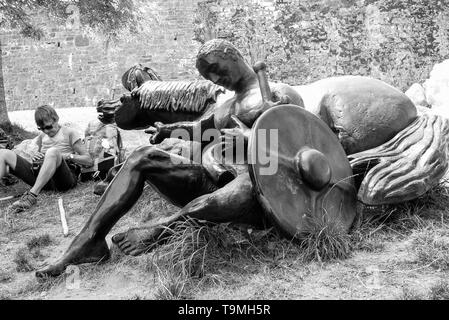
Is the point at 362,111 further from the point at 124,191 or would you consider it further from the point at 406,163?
the point at 124,191

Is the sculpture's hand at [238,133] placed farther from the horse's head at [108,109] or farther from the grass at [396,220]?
the horse's head at [108,109]

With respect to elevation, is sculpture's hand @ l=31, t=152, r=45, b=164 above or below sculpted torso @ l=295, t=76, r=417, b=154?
below

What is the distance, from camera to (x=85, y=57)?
16.7 meters

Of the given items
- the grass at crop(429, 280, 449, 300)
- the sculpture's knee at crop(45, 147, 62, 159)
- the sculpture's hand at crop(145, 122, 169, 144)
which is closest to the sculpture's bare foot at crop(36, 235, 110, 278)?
the sculpture's hand at crop(145, 122, 169, 144)

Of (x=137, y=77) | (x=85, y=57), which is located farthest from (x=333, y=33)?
(x=137, y=77)

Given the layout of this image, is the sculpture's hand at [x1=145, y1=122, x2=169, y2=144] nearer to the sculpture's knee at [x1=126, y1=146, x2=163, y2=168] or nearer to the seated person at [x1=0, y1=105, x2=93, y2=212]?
the sculpture's knee at [x1=126, y1=146, x2=163, y2=168]

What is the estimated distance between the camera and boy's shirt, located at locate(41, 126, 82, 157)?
6.77 metres

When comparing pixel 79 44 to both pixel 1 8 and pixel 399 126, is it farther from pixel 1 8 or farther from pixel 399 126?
pixel 399 126

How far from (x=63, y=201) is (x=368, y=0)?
9022 mm

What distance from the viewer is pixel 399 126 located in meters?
4.08

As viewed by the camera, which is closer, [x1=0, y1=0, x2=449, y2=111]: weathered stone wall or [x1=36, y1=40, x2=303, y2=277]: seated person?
[x1=36, y1=40, x2=303, y2=277]: seated person

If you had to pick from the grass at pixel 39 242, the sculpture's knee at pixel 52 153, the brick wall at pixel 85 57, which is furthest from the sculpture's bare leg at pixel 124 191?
the brick wall at pixel 85 57

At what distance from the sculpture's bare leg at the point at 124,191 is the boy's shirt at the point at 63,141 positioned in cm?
349

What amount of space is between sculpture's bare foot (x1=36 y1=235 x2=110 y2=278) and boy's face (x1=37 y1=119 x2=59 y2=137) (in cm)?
350
